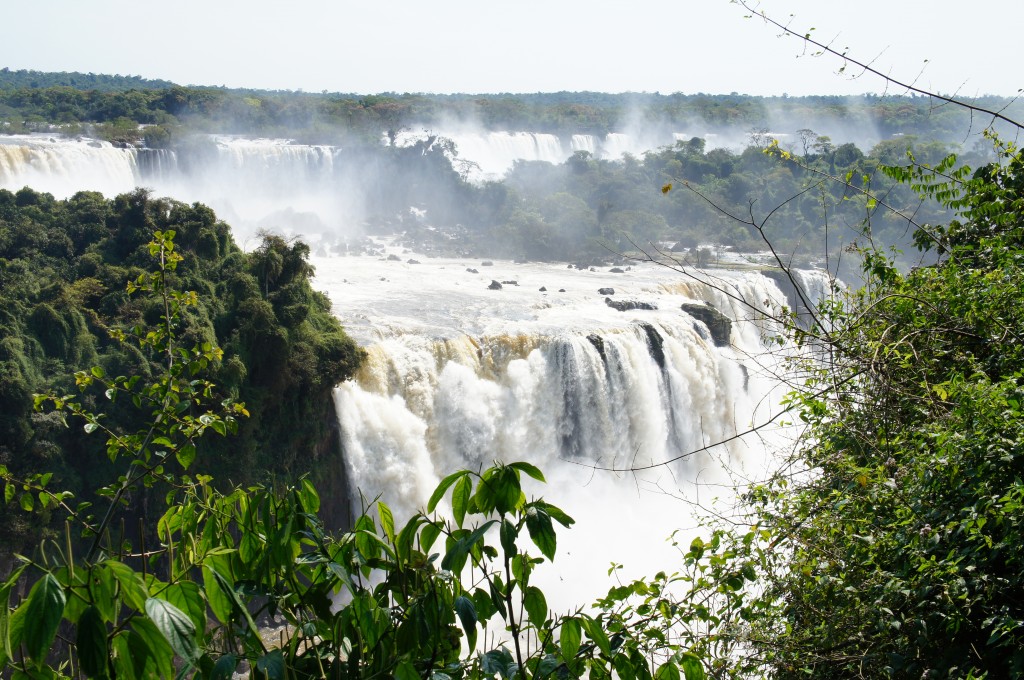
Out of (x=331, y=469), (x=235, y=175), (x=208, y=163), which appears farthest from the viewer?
(x=235, y=175)

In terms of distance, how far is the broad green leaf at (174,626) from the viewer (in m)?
1.17

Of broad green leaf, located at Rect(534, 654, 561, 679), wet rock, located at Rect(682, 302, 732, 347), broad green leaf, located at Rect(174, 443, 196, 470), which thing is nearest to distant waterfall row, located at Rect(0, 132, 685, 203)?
wet rock, located at Rect(682, 302, 732, 347)

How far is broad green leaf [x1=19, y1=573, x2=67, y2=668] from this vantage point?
1102 mm

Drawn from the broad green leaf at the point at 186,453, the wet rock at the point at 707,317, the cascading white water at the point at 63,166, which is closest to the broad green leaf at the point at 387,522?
the broad green leaf at the point at 186,453

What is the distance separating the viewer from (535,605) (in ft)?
5.08

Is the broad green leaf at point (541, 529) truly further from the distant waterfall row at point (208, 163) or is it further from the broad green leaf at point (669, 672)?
the distant waterfall row at point (208, 163)

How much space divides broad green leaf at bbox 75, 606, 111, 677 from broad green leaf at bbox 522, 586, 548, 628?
682 mm

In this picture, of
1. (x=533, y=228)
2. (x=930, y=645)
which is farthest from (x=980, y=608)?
(x=533, y=228)

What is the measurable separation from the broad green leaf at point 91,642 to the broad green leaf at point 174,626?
0.20 ft

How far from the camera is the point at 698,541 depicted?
336cm

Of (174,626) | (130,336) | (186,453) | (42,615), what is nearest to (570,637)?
(174,626)

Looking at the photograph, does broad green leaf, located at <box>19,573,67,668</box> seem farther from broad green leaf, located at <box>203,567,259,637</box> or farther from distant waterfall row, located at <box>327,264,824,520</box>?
distant waterfall row, located at <box>327,264,824,520</box>

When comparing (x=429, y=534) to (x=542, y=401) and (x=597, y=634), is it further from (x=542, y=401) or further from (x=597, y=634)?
(x=542, y=401)

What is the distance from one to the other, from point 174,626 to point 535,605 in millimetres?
620
